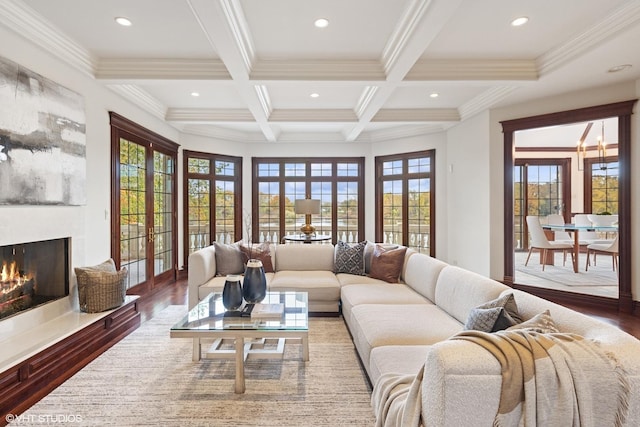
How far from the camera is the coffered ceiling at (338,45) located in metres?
2.56

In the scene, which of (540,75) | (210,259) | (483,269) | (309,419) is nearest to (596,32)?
(540,75)

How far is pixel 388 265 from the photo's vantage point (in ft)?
12.6

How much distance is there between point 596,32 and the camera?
289cm

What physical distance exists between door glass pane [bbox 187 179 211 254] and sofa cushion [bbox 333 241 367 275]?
129 inches

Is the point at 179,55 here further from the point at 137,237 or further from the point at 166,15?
the point at 137,237

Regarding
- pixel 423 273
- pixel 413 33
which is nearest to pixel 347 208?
pixel 423 273

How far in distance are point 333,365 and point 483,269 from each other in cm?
332

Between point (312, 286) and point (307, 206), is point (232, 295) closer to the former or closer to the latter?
point (312, 286)

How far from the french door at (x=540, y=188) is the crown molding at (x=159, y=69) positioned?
7.99 m

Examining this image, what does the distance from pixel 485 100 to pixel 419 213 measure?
8.43 ft

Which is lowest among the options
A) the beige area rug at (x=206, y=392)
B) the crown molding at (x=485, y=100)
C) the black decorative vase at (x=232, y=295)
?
the beige area rug at (x=206, y=392)

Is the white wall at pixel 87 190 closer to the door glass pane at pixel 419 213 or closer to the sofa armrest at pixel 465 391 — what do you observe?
the sofa armrest at pixel 465 391

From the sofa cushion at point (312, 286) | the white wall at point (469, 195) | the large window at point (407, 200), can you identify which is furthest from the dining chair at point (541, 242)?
the sofa cushion at point (312, 286)

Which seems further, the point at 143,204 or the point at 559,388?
the point at 143,204
